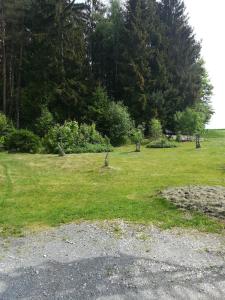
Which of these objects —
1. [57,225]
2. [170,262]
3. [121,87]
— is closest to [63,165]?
[57,225]

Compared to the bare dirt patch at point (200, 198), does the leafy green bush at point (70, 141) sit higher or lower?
higher

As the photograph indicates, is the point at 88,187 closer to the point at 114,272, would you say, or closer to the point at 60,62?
the point at 114,272

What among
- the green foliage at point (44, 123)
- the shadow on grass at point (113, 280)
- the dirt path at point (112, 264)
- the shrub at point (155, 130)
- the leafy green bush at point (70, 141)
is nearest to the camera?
the shadow on grass at point (113, 280)

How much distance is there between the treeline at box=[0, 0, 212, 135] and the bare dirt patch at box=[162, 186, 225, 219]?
2073 centimetres

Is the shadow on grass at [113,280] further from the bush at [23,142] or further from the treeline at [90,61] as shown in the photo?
the treeline at [90,61]

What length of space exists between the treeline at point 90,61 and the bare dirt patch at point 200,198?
816 inches

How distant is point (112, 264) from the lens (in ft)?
26.8

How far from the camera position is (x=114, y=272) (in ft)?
25.5

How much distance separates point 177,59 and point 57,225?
34.3 meters

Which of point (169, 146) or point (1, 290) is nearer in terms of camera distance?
point (1, 290)

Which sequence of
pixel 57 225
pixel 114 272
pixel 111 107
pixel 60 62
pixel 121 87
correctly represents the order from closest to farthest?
pixel 114 272 < pixel 57 225 < pixel 111 107 < pixel 60 62 < pixel 121 87

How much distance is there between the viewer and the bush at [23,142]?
25953 millimetres

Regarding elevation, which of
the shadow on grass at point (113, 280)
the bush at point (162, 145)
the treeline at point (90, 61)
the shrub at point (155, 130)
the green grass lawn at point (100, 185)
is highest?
the treeline at point (90, 61)

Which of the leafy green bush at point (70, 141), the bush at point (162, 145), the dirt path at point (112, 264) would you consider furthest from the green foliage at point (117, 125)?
the dirt path at point (112, 264)
